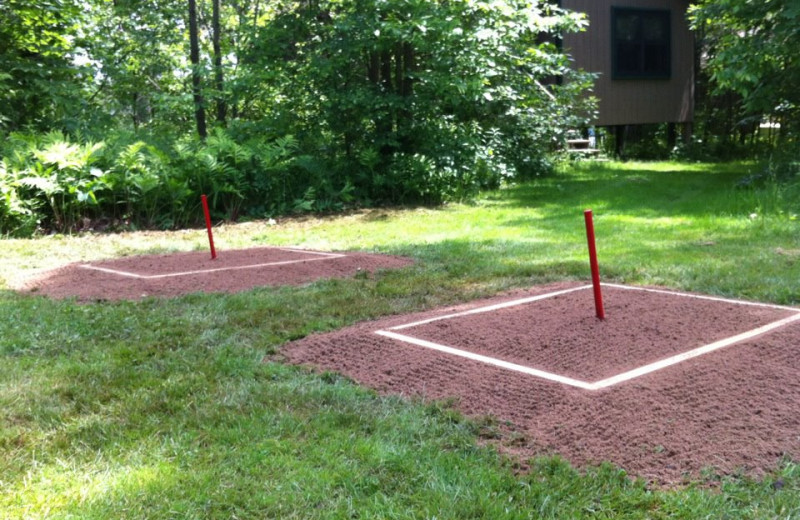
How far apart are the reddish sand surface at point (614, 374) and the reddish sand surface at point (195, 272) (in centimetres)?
197

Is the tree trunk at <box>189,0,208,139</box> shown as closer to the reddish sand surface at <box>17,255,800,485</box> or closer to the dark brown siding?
the dark brown siding

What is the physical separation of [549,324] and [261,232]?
21.1 ft

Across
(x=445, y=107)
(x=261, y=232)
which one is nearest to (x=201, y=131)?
(x=445, y=107)

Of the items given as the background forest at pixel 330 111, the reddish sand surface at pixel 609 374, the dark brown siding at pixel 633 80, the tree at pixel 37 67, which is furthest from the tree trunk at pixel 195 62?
the reddish sand surface at pixel 609 374

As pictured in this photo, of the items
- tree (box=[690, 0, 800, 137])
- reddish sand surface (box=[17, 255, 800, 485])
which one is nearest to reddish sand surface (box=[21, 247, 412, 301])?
reddish sand surface (box=[17, 255, 800, 485])

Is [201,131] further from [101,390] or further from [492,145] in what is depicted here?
[101,390]

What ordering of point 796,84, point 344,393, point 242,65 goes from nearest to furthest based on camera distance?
1. point 344,393
2. point 796,84
3. point 242,65

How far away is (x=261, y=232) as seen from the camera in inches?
409

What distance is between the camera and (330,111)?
12609mm

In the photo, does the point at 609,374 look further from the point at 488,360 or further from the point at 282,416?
the point at 282,416

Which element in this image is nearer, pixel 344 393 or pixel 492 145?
pixel 344 393

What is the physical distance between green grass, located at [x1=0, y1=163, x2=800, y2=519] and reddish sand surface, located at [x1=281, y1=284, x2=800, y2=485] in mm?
154

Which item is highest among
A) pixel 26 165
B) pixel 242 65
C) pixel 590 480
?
pixel 242 65

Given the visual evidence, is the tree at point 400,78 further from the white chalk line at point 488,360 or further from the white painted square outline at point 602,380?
the white chalk line at point 488,360
